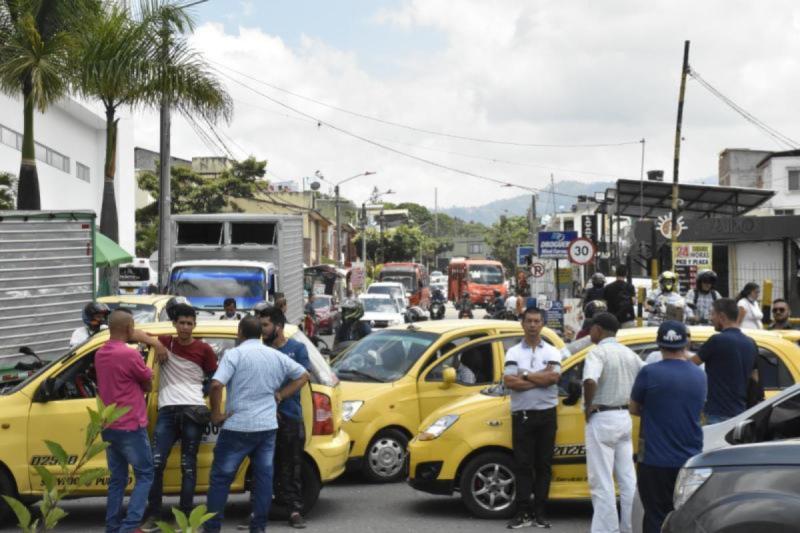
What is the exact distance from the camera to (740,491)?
5441 millimetres

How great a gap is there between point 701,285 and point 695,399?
28.6ft

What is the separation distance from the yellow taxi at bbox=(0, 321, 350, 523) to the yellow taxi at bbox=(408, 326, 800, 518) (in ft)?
2.93

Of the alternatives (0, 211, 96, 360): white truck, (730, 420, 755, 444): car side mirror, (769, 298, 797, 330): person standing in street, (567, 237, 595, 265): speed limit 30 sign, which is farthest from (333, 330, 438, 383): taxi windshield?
(567, 237, 595, 265): speed limit 30 sign

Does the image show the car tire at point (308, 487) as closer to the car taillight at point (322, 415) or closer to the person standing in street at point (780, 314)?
the car taillight at point (322, 415)

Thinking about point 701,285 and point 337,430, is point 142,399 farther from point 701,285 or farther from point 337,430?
point 701,285

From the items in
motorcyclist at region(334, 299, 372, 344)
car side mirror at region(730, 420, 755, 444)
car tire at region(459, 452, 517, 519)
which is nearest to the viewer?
car side mirror at region(730, 420, 755, 444)

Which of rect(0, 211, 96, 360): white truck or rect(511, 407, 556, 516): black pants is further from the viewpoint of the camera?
rect(0, 211, 96, 360): white truck

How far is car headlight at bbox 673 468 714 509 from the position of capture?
576 centimetres

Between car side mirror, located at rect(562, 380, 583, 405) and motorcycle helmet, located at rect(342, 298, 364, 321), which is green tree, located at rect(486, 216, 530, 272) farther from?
car side mirror, located at rect(562, 380, 583, 405)

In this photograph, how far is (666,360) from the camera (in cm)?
757

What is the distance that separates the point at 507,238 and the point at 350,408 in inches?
4848

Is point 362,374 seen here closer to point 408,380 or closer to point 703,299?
point 408,380

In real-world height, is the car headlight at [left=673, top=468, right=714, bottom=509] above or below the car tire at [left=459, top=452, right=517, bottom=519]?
above

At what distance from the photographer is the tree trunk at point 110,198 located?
26617 mm
